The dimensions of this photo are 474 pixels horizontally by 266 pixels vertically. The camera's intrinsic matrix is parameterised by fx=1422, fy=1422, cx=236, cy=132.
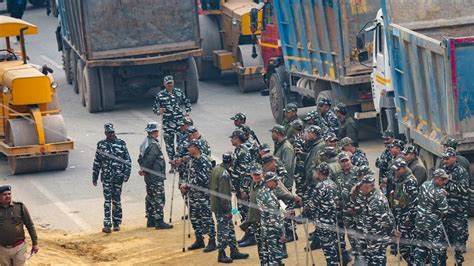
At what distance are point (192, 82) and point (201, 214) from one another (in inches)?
473

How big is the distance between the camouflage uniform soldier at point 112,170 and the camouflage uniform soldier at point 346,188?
13.5 ft

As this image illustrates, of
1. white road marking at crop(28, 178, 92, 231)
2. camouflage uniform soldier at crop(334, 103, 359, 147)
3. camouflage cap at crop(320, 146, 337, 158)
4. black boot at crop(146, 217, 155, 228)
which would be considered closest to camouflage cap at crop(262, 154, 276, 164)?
camouflage cap at crop(320, 146, 337, 158)

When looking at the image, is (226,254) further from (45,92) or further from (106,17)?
(106,17)

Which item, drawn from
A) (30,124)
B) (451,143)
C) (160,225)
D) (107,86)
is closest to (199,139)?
(160,225)

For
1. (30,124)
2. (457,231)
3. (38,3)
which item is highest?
(38,3)

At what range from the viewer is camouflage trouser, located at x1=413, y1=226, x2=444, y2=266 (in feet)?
55.8

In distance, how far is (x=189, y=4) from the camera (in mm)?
30406

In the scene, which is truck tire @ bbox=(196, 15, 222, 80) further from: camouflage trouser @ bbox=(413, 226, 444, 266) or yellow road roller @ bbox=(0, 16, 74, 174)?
camouflage trouser @ bbox=(413, 226, 444, 266)

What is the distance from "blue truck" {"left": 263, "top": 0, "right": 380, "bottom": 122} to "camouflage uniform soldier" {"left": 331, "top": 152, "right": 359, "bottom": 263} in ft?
24.9

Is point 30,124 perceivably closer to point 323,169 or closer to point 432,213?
point 323,169

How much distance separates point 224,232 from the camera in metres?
18.8

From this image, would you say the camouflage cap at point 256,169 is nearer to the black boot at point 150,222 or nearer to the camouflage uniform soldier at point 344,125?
the black boot at point 150,222

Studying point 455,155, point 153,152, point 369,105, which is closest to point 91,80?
point 369,105

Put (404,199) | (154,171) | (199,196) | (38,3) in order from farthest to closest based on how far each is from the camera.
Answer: (38,3) → (154,171) → (199,196) → (404,199)
